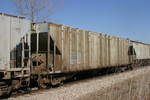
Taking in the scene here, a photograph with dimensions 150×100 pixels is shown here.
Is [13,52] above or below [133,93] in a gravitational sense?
above

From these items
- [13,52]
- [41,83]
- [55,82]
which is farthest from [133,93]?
[13,52]

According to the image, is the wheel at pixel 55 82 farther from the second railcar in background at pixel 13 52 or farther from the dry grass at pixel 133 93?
the dry grass at pixel 133 93

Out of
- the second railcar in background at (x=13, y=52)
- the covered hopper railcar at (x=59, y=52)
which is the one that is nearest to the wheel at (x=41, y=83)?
the covered hopper railcar at (x=59, y=52)

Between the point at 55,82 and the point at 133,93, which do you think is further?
the point at 55,82

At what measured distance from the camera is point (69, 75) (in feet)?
31.8

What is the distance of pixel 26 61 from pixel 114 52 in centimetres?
915

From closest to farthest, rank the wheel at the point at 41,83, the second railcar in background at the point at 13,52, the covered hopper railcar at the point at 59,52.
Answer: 1. the second railcar in background at the point at 13,52
2. the wheel at the point at 41,83
3. the covered hopper railcar at the point at 59,52

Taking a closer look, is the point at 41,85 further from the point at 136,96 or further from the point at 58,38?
the point at 136,96

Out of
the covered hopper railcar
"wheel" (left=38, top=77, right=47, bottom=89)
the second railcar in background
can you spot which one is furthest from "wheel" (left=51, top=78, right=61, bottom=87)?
the second railcar in background

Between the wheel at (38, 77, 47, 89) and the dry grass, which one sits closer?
the dry grass

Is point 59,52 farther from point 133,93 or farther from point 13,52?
point 133,93

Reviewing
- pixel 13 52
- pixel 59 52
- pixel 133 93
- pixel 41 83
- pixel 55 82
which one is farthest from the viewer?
pixel 59 52

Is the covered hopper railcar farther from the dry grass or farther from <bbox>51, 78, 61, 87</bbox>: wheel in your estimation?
the dry grass

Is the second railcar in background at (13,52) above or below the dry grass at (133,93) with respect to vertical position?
above
